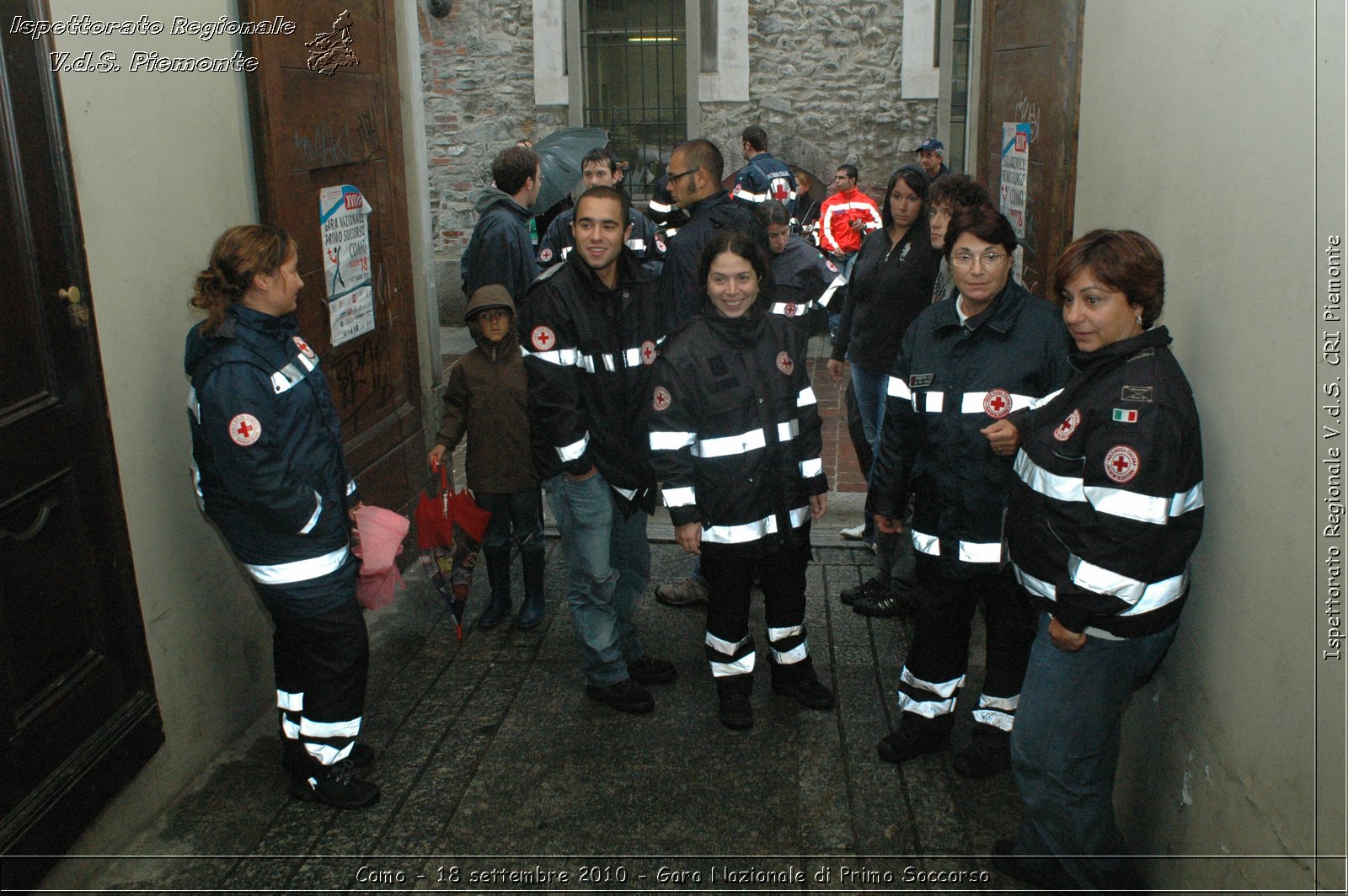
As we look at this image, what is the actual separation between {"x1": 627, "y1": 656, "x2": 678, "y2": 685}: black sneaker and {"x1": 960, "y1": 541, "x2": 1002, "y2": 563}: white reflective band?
61.6 inches

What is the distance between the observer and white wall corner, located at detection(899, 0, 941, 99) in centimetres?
1252

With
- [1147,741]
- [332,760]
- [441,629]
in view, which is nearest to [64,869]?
[332,760]

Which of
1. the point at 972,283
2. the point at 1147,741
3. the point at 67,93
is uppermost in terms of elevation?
the point at 67,93

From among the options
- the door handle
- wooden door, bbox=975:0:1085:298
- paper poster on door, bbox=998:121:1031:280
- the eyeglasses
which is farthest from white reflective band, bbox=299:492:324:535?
paper poster on door, bbox=998:121:1031:280

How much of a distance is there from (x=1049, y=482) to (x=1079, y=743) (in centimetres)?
73

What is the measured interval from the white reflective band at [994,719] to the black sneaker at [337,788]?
7.19 ft

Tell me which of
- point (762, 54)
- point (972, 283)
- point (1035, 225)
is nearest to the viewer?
point (972, 283)

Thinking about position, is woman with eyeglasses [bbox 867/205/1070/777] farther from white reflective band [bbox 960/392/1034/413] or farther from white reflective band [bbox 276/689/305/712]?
white reflective band [bbox 276/689/305/712]

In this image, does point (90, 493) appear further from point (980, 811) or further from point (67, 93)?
point (980, 811)

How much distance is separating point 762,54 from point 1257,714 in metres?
11.6

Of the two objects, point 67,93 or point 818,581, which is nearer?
point 67,93

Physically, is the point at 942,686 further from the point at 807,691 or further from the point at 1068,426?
the point at 1068,426

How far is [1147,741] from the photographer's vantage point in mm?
3488

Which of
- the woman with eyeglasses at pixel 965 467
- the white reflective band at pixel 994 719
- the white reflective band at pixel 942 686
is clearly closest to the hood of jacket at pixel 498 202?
the woman with eyeglasses at pixel 965 467
